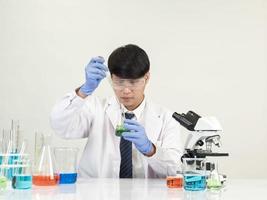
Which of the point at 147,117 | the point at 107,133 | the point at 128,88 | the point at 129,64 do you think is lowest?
the point at 107,133

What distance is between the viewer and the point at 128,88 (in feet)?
8.28

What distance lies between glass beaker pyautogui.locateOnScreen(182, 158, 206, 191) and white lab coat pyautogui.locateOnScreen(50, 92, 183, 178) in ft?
1.99

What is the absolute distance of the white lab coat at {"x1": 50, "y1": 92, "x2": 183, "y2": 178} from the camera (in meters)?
2.53

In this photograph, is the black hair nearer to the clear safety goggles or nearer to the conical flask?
the clear safety goggles

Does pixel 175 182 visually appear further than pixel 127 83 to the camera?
No

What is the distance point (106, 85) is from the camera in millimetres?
3426

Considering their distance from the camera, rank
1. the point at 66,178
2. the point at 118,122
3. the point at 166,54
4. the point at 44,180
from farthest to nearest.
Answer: the point at 166,54 < the point at 118,122 < the point at 66,178 < the point at 44,180

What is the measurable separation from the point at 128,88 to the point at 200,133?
624 millimetres

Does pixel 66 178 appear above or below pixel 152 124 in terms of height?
below

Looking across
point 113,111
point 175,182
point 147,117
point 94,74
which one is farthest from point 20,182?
point 147,117

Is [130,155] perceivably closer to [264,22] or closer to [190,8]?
[190,8]

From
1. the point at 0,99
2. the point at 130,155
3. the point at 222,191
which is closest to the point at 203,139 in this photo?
the point at 222,191

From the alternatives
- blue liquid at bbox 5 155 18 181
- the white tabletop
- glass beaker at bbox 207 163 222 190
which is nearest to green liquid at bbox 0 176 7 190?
the white tabletop

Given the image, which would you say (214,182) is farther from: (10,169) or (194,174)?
(10,169)
